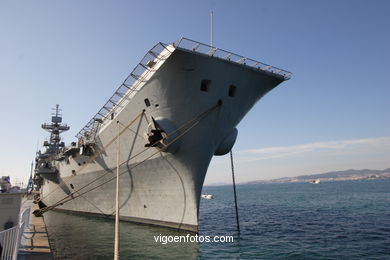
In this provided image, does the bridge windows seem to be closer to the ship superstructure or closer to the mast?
the ship superstructure

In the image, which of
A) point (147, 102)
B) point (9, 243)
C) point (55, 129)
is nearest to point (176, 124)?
point (147, 102)

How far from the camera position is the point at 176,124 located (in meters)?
12.7

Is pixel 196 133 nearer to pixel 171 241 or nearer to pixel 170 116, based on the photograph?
pixel 170 116

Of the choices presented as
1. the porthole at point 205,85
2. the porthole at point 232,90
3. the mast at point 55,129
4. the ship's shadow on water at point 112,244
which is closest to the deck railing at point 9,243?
the ship's shadow on water at point 112,244

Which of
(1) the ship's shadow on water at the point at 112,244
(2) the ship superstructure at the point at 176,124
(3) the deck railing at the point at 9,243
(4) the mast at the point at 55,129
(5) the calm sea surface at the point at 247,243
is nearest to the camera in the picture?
(3) the deck railing at the point at 9,243

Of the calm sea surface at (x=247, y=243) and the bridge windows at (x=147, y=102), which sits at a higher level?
the bridge windows at (x=147, y=102)

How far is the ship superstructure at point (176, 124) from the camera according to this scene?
11.9 metres

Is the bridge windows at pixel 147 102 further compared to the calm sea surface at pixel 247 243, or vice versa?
the bridge windows at pixel 147 102

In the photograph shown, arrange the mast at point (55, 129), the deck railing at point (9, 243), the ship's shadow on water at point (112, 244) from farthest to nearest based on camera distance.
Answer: the mast at point (55, 129) < the ship's shadow on water at point (112, 244) < the deck railing at point (9, 243)

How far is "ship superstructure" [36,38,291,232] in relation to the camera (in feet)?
39.0

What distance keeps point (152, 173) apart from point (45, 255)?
5.98 m

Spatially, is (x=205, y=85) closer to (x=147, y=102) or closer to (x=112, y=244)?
(x=147, y=102)

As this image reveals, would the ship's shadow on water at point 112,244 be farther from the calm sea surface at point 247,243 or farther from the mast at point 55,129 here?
the mast at point 55,129

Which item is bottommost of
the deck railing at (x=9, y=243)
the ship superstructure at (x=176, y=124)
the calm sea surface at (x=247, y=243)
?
the calm sea surface at (x=247, y=243)
